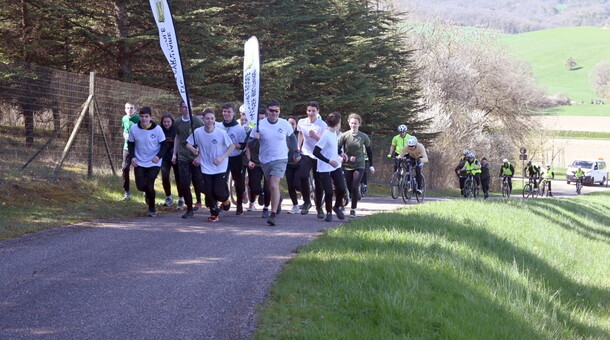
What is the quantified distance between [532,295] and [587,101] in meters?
128

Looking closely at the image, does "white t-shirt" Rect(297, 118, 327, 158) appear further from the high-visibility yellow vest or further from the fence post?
the high-visibility yellow vest

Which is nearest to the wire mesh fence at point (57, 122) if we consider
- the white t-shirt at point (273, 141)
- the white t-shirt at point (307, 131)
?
the white t-shirt at point (273, 141)

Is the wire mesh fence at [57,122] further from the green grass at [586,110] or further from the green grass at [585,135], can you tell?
the green grass at [586,110]

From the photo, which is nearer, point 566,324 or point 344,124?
point 566,324

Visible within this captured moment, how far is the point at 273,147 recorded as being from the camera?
39.3 feet

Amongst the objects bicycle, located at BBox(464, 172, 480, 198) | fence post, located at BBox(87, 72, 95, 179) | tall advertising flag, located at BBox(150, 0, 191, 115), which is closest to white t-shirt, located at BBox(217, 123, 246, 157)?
tall advertising flag, located at BBox(150, 0, 191, 115)

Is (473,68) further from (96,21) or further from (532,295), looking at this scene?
(532,295)

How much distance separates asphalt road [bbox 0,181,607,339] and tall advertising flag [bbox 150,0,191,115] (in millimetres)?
2654

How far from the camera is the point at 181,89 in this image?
492 inches

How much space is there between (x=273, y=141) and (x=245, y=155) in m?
1.51

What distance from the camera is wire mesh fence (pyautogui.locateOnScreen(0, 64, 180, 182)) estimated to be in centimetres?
1405

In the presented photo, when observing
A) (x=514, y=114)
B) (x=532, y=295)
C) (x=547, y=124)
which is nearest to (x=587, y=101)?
(x=547, y=124)

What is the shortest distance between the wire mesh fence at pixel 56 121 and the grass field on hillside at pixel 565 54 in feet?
390

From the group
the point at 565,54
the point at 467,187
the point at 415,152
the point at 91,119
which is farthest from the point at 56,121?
the point at 565,54
